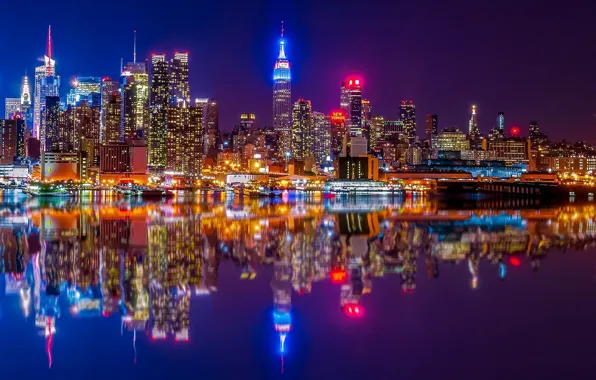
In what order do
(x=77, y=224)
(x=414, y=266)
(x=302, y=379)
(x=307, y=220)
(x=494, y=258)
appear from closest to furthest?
1. (x=302, y=379)
2. (x=414, y=266)
3. (x=494, y=258)
4. (x=77, y=224)
5. (x=307, y=220)

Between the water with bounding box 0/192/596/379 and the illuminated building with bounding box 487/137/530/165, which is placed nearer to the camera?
the water with bounding box 0/192/596/379

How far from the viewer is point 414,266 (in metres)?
19.6

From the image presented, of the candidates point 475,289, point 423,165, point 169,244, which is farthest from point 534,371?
point 423,165

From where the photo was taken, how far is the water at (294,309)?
34.6 feet

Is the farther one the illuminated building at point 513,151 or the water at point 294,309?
the illuminated building at point 513,151

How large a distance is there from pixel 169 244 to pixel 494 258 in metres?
10.6

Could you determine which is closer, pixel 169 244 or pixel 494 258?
pixel 494 258

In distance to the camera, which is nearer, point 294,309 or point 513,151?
point 294,309

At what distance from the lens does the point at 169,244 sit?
937 inches

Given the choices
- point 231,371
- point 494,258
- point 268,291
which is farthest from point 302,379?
point 494,258

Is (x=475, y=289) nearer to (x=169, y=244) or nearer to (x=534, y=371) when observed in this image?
(x=534, y=371)

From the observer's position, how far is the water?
10.6m

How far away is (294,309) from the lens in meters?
13.8

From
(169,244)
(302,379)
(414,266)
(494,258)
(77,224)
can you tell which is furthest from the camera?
(77,224)
